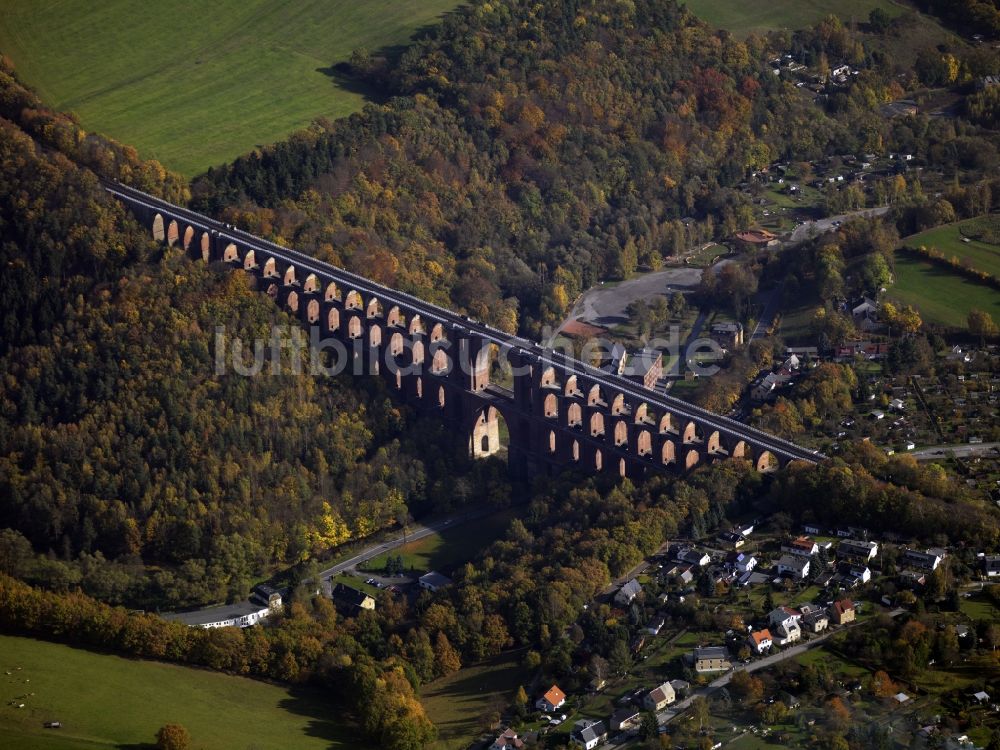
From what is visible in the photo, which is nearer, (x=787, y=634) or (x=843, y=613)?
(x=787, y=634)

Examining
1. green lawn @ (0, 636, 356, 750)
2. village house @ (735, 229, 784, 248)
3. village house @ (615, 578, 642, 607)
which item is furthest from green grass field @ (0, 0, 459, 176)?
village house @ (615, 578, 642, 607)

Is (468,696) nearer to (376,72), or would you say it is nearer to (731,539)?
(731,539)

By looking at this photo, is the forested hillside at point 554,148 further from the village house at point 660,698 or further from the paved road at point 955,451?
the village house at point 660,698

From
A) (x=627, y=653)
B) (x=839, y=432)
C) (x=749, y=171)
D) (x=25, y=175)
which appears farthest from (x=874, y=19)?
(x=627, y=653)

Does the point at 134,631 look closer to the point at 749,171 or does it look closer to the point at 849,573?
the point at 849,573

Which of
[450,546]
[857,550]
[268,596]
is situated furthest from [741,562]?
[268,596]

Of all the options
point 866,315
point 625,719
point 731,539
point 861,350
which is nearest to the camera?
point 625,719

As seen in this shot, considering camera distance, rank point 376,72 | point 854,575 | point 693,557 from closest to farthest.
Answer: point 854,575, point 693,557, point 376,72
